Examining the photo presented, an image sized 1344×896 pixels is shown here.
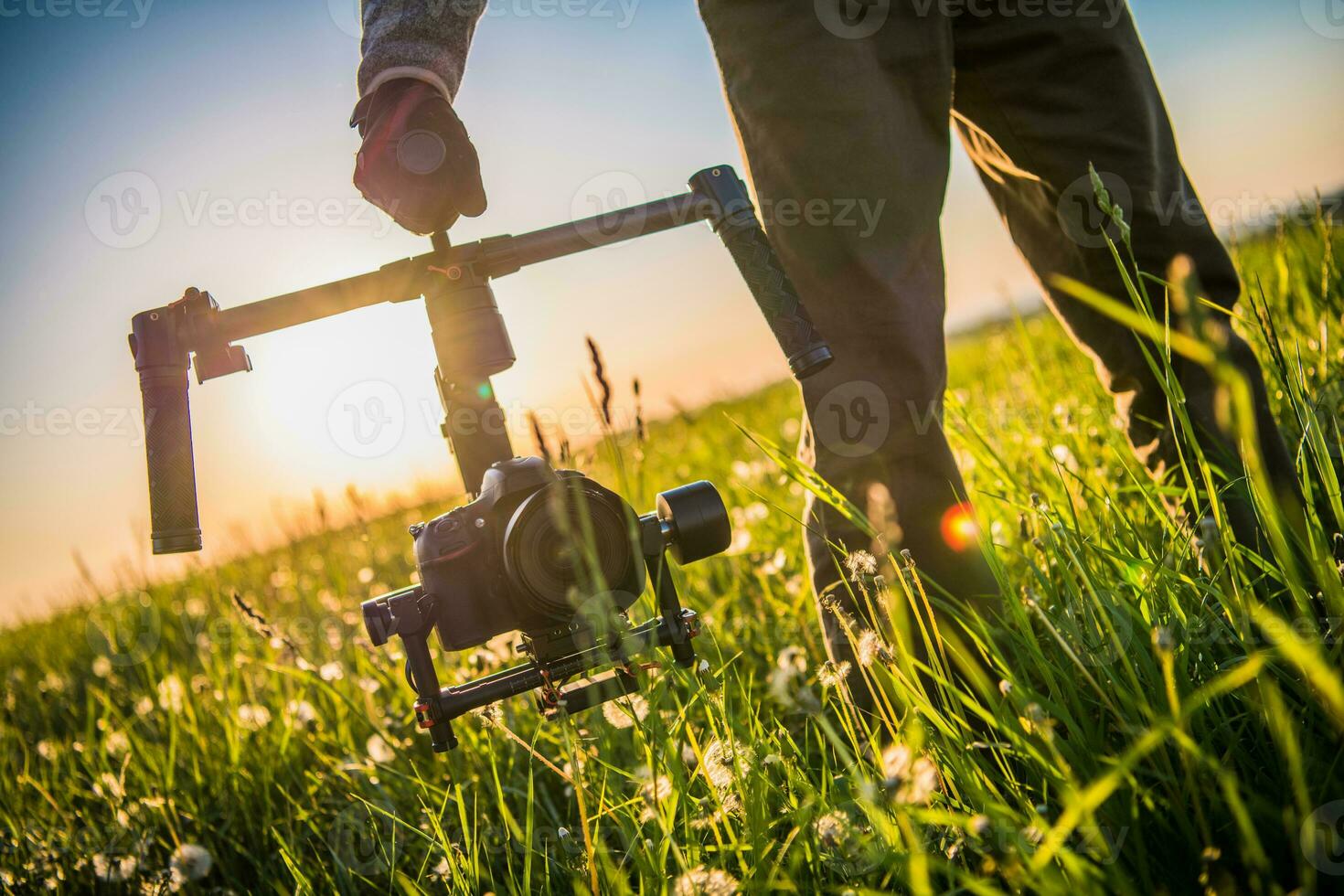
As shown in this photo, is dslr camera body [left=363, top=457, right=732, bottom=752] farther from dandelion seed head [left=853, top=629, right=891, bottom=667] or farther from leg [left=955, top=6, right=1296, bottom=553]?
leg [left=955, top=6, right=1296, bottom=553]

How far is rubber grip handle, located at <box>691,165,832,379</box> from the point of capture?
57.1 inches

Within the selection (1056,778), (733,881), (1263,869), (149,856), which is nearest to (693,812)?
(733,881)

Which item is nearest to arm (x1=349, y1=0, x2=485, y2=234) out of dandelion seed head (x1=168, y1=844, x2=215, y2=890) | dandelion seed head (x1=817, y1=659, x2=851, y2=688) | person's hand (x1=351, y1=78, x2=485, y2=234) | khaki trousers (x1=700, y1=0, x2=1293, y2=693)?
person's hand (x1=351, y1=78, x2=485, y2=234)

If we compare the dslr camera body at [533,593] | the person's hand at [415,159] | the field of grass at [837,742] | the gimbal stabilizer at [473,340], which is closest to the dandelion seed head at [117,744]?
the field of grass at [837,742]

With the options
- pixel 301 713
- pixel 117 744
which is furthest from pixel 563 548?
pixel 117 744

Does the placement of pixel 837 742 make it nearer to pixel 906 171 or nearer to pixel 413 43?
pixel 906 171

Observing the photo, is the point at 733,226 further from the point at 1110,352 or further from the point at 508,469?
the point at 1110,352

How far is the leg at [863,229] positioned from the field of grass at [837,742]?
18 cm

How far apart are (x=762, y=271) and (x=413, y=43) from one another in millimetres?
824

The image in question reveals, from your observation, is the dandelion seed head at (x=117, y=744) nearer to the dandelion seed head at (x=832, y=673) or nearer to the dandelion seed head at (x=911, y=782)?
the dandelion seed head at (x=832, y=673)

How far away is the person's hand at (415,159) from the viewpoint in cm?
148

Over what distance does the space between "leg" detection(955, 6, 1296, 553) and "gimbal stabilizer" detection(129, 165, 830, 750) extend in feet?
2.45

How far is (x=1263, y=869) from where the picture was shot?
767 mm

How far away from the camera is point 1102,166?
1815 millimetres
